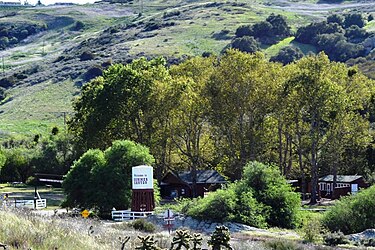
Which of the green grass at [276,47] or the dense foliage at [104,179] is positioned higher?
the dense foliage at [104,179]

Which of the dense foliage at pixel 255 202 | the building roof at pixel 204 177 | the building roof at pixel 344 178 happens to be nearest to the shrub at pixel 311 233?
the dense foliage at pixel 255 202

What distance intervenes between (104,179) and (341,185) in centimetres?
2369

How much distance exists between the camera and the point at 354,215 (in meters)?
41.5

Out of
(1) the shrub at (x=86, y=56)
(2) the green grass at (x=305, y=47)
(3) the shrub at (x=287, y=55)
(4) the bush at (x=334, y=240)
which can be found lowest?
(1) the shrub at (x=86, y=56)

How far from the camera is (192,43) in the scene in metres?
157

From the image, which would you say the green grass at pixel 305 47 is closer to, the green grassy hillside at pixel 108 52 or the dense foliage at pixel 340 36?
the green grassy hillside at pixel 108 52

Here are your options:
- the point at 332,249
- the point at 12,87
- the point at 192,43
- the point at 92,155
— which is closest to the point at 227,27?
the point at 192,43

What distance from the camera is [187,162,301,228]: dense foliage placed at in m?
43.4

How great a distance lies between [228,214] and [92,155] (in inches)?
561

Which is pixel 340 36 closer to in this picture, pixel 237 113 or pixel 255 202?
pixel 237 113

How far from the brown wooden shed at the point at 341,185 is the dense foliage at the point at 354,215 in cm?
2177

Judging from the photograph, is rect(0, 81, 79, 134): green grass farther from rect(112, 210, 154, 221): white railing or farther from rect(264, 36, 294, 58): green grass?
rect(112, 210, 154, 221): white railing

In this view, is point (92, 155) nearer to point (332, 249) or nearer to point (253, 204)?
point (253, 204)

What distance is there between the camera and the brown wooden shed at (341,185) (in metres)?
65.2
